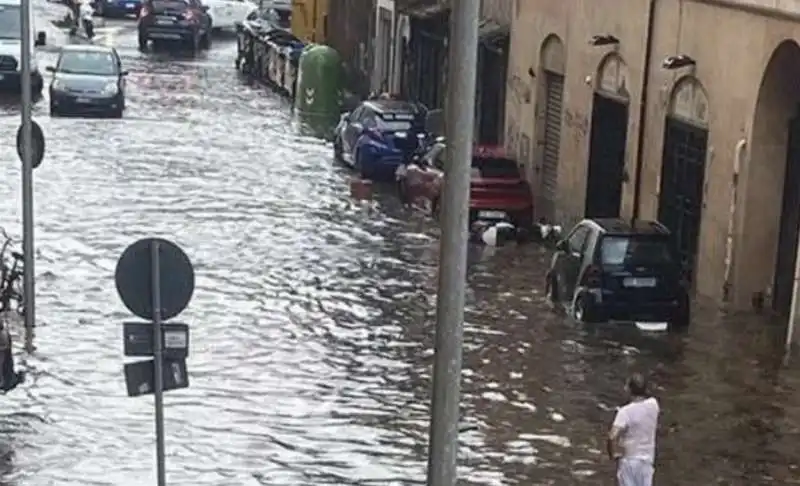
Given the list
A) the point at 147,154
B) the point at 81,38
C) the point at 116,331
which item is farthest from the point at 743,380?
the point at 81,38

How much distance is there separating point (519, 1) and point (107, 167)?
8.90m

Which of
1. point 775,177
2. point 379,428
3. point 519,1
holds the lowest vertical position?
point 379,428

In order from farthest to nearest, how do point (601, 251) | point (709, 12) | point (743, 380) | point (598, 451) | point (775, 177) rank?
point (709, 12)
point (775, 177)
point (601, 251)
point (743, 380)
point (598, 451)

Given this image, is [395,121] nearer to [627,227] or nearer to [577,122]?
[577,122]

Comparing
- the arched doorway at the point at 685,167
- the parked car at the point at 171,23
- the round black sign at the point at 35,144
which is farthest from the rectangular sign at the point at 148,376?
the parked car at the point at 171,23

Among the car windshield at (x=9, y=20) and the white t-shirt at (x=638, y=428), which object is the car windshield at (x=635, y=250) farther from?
the car windshield at (x=9, y=20)

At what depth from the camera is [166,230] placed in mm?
29109

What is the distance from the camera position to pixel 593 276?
908 inches

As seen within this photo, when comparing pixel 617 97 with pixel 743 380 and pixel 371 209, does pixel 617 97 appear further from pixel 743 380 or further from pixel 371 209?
pixel 743 380

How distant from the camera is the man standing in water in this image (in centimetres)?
1381

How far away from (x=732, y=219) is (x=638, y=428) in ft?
39.9

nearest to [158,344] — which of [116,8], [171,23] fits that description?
[171,23]

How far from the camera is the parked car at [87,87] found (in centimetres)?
4359

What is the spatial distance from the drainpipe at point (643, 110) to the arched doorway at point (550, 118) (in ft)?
13.5
